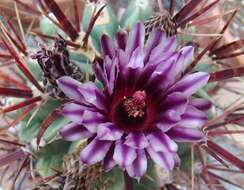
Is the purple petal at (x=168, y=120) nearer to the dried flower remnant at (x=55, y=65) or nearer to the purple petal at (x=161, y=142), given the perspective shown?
the purple petal at (x=161, y=142)

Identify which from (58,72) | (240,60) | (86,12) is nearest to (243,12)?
(240,60)

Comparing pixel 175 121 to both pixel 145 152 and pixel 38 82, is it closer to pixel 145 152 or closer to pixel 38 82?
pixel 145 152

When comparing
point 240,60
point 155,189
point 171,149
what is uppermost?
point 171,149

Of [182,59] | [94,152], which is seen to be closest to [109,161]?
[94,152]

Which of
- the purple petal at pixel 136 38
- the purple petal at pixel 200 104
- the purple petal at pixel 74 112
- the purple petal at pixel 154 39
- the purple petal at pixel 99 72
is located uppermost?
the purple petal at pixel 136 38

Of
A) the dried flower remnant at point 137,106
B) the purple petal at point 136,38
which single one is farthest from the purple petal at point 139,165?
the purple petal at point 136,38

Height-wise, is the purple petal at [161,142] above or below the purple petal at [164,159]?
above

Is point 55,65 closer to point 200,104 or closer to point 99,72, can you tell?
point 99,72

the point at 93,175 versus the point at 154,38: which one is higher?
the point at 154,38

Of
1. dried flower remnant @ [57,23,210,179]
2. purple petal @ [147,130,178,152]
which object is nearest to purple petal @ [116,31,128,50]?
dried flower remnant @ [57,23,210,179]
